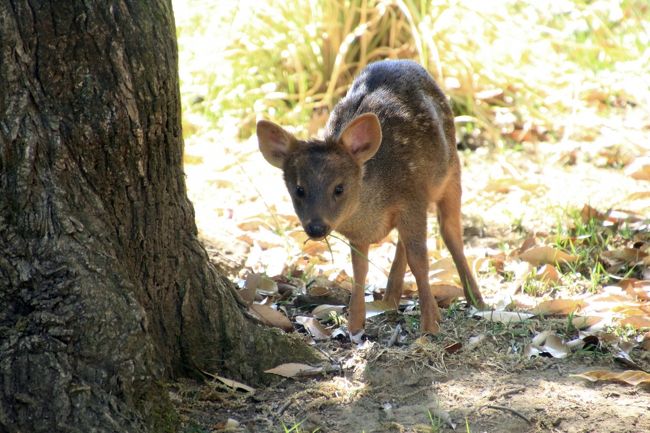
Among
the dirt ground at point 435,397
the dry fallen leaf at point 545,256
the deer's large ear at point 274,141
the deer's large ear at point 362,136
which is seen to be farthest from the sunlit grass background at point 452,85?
the dirt ground at point 435,397

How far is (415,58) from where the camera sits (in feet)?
26.3

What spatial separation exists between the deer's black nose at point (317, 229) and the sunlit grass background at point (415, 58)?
346cm

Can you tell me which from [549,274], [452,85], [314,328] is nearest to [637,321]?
[549,274]

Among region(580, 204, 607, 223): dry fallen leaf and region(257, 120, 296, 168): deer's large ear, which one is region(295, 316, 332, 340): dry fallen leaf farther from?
region(580, 204, 607, 223): dry fallen leaf

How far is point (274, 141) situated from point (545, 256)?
73.8 inches

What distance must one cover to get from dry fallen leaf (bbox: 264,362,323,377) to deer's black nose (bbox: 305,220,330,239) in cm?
Result: 68

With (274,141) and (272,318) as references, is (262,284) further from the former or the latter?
(274,141)

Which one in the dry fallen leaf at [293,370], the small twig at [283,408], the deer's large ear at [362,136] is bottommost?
the small twig at [283,408]

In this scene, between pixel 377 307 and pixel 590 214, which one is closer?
pixel 377 307

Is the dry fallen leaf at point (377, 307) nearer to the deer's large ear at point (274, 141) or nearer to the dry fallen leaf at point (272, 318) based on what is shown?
the dry fallen leaf at point (272, 318)

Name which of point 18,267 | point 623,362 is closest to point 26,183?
point 18,267

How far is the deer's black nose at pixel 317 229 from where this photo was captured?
14.2ft

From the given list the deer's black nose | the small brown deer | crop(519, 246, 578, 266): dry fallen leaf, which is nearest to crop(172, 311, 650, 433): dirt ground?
the small brown deer

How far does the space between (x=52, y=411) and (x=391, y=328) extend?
2044mm
